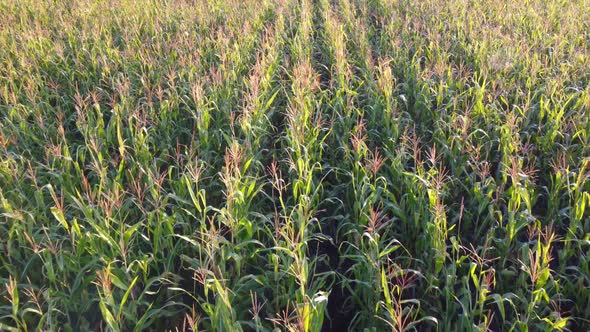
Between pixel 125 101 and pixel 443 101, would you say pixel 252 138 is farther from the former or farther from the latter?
pixel 443 101

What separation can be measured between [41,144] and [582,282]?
2916 millimetres

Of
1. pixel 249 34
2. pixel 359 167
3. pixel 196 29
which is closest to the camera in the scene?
pixel 359 167

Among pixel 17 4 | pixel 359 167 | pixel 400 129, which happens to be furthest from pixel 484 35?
pixel 17 4

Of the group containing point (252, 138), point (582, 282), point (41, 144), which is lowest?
point (582, 282)

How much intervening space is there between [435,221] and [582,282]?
2.10ft

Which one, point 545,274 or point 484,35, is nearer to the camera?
point 545,274

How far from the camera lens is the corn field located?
2.14m

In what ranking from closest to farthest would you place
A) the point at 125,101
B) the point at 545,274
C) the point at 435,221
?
the point at 545,274 < the point at 435,221 < the point at 125,101

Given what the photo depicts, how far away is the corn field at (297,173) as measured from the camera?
214 centimetres

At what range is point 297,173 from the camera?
2.87 m

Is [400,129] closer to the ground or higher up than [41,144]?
closer to the ground

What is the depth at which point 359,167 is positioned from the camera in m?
2.94

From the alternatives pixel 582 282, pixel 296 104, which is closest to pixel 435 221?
pixel 582 282

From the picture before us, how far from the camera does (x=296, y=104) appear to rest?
3.53m
